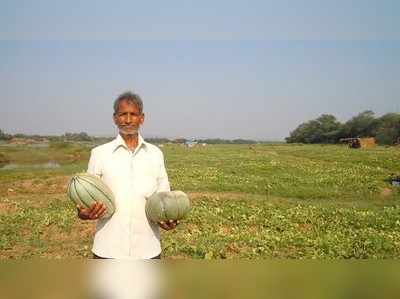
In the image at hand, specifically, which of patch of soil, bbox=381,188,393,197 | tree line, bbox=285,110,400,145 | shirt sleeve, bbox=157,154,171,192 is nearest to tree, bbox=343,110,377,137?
tree line, bbox=285,110,400,145

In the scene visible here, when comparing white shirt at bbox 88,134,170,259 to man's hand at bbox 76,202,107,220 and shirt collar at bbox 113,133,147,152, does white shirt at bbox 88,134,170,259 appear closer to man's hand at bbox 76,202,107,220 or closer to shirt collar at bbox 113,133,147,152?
shirt collar at bbox 113,133,147,152

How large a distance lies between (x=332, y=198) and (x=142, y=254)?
55.4 ft

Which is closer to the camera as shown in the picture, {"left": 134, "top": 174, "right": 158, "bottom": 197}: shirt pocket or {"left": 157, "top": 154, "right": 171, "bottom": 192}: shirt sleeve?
{"left": 134, "top": 174, "right": 158, "bottom": 197}: shirt pocket

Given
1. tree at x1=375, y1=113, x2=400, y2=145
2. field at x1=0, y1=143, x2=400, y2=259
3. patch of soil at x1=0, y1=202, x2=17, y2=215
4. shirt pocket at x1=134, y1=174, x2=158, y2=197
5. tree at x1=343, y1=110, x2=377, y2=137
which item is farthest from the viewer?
tree at x1=343, y1=110, x2=377, y2=137

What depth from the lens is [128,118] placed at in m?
3.61

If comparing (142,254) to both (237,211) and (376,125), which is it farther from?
(376,125)

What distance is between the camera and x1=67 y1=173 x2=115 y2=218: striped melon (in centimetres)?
344

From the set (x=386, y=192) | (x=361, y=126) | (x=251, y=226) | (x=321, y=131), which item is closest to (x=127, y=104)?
(x=251, y=226)

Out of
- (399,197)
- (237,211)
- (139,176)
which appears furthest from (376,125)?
(139,176)

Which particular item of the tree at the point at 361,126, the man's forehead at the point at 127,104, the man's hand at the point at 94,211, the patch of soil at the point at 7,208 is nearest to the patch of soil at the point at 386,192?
the patch of soil at the point at 7,208

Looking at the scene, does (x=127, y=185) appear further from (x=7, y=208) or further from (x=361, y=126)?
(x=361, y=126)

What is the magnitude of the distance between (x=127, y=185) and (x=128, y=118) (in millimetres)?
493

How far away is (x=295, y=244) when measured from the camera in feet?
32.6

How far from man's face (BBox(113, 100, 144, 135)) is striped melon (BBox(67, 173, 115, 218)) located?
0.42 meters
